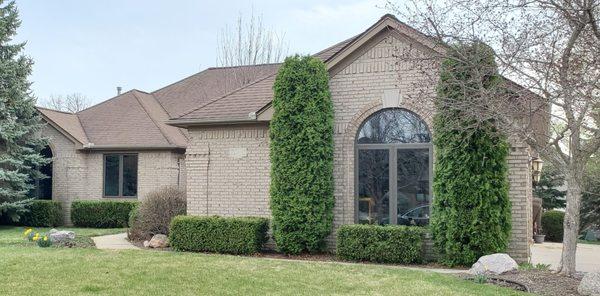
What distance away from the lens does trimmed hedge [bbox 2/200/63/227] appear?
2062cm

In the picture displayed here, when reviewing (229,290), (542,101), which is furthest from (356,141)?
(229,290)

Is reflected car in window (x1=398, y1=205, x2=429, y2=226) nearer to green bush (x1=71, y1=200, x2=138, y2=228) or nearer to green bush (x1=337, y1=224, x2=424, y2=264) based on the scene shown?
green bush (x1=337, y1=224, x2=424, y2=264)

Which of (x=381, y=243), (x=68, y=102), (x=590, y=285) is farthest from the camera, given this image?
(x=68, y=102)

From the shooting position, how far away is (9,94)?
64.6 ft

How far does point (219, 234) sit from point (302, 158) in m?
2.50

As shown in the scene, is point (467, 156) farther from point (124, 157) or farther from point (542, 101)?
point (124, 157)

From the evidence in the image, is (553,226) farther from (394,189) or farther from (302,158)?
(302,158)

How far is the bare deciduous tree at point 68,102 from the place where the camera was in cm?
6238

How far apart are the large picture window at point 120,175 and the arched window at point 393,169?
11184 millimetres

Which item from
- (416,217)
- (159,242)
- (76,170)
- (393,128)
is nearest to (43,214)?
(76,170)

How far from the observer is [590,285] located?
26.5ft

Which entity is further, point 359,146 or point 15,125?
point 15,125

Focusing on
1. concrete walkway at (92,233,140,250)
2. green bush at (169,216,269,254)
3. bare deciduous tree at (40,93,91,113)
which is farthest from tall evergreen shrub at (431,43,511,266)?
bare deciduous tree at (40,93,91,113)

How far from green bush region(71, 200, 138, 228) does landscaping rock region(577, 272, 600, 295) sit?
15.2 meters
